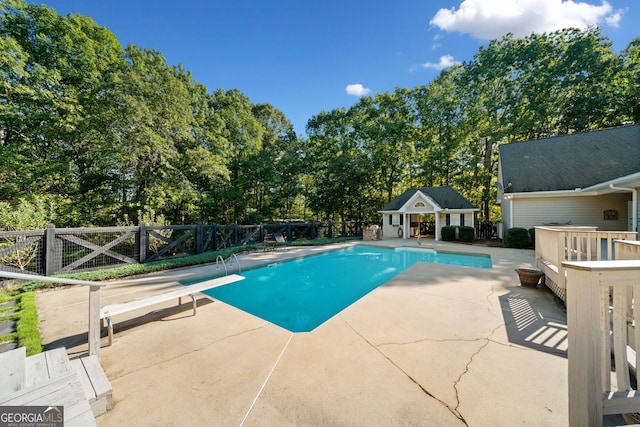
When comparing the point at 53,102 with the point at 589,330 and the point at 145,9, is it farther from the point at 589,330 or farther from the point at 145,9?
the point at 589,330

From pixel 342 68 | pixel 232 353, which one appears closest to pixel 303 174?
pixel 342 68

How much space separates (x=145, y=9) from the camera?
382 inches

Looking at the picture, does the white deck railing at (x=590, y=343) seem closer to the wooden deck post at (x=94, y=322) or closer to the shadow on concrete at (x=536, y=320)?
the shadow on concrete at (x=536, y=320)

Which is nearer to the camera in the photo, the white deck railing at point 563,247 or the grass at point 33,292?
the grass at point 33,292

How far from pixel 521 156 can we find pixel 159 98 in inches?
849

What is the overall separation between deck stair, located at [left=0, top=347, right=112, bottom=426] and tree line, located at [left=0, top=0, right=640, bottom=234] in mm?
7411

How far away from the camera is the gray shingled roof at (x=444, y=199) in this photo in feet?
52.0

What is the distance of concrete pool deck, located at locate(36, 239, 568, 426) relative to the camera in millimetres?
1831

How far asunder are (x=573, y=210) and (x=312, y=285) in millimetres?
13407

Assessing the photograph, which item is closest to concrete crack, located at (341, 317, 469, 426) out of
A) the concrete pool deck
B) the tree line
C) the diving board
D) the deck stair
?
the concrete pool deck

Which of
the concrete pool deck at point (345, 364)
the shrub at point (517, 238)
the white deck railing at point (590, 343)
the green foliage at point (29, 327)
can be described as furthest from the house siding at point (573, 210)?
the green foliage at point (29, 327)

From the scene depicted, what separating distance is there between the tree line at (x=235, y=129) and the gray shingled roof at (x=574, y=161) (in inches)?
227

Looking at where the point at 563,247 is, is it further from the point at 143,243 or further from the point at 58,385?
the point at 143,243

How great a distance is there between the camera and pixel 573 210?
1103 cm
